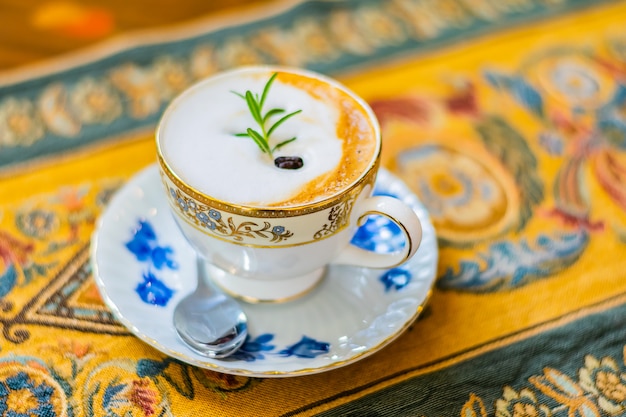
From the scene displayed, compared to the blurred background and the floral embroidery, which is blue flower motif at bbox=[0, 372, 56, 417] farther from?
the blurred background

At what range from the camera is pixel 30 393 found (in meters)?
0.50

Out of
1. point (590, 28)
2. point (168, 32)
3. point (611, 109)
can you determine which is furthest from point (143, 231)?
point (590, 28)

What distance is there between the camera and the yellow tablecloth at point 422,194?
0.51 metres

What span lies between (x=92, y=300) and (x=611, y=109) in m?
0.66

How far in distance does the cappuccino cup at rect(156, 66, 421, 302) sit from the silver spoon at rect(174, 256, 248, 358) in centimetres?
3

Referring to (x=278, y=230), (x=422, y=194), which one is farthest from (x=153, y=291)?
(x=422, y=194)

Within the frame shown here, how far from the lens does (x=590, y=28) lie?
957mm

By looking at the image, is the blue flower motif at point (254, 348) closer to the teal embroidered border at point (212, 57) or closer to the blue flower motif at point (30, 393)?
the blue flower motif at point (30, 393)

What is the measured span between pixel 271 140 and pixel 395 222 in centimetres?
12

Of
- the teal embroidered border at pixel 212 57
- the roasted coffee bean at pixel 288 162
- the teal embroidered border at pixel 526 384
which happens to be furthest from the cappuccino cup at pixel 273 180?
the teal embroidered border at pixel 212 57

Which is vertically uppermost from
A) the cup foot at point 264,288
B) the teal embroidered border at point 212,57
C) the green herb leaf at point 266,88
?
the teal embroidered border at point 212,57

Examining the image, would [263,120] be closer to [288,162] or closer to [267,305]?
[288,162]

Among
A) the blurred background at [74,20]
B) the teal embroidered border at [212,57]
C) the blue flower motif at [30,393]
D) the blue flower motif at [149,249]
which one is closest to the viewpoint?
the blue flower motif at [30,393]

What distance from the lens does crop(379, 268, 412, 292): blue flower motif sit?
579mm
